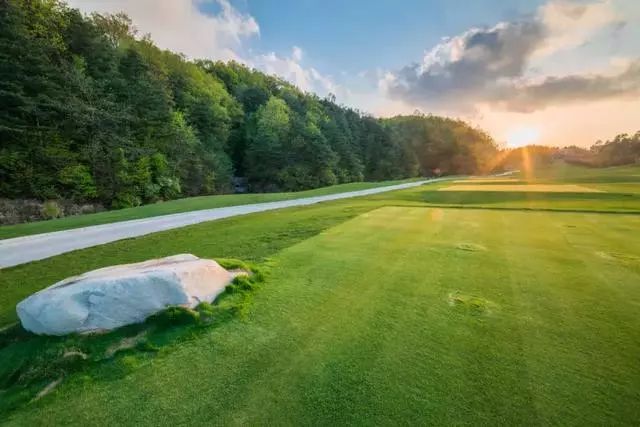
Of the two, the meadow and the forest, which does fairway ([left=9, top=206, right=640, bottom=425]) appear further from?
the forest

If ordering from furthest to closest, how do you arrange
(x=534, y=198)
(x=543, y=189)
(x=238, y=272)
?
(x=543, y=189) → (x=534, y=198) → (x=238, y=272)

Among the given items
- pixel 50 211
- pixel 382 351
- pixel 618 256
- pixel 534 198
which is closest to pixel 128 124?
pixel 50 211

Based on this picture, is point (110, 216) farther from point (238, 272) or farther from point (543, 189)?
point (543, 189)

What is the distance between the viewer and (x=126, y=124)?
23359 mm

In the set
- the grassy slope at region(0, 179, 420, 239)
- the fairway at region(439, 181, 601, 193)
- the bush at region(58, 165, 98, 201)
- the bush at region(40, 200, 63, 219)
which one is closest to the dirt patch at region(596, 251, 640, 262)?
the grassy slope at region(0, 179, 420, 239)

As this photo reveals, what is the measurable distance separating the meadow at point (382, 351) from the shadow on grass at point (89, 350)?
2cm

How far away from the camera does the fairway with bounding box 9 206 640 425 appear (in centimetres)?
204

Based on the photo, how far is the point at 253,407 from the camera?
2080 mm

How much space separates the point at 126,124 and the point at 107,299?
2508 centimetres

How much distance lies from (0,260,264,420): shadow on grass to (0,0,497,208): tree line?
19.9 m

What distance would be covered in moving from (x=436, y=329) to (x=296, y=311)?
151cm

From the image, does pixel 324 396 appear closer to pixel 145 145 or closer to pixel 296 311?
pixel 296 311

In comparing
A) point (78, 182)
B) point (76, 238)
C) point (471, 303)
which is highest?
point (78, 182)

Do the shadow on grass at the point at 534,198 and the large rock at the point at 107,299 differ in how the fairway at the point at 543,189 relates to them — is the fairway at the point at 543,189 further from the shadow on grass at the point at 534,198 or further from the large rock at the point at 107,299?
the large rock at the point at 107,299
